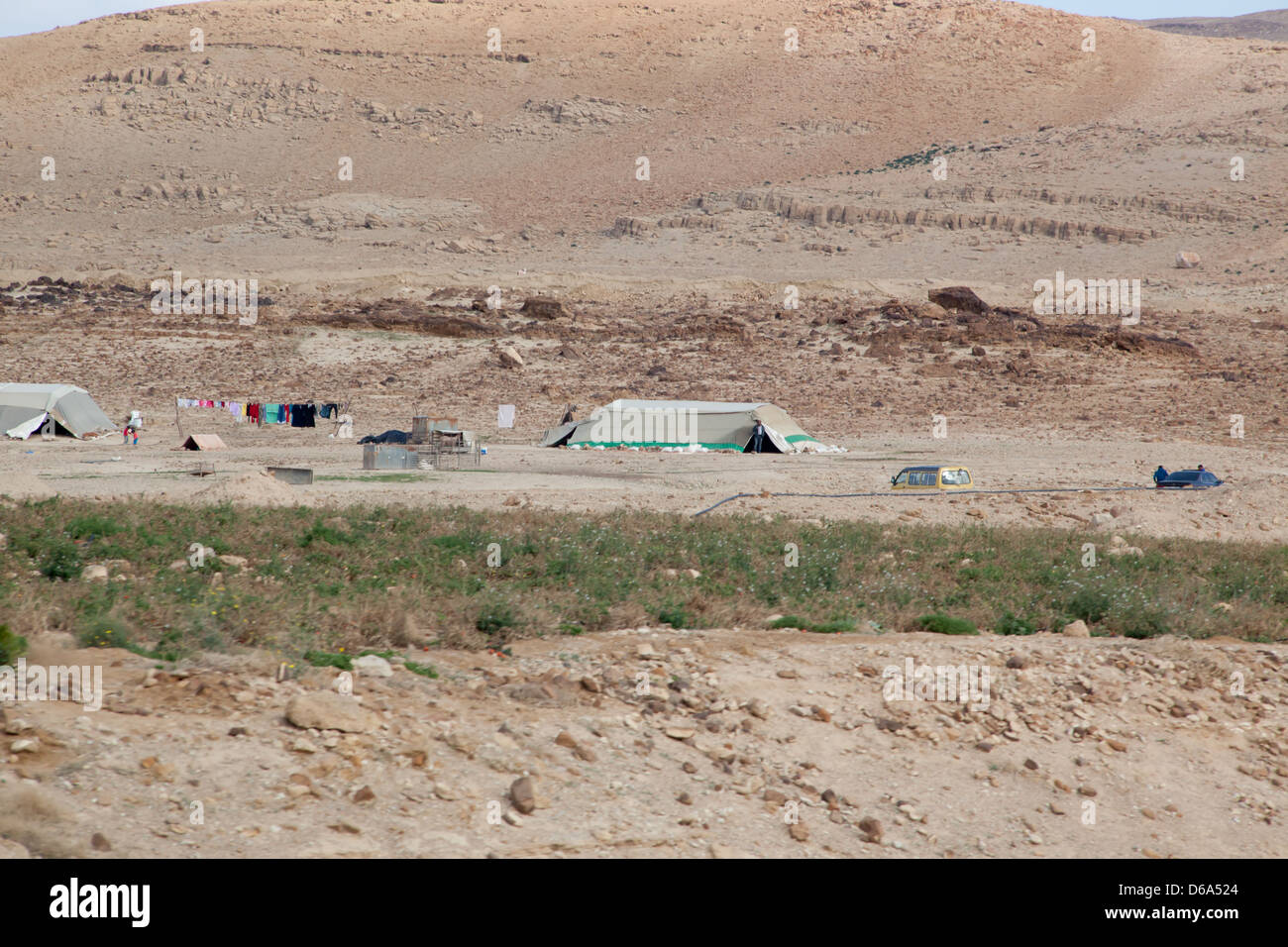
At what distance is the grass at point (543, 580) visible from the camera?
29.1ft

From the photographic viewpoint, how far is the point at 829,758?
7953mm

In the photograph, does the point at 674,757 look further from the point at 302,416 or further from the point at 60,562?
the point at 302,416

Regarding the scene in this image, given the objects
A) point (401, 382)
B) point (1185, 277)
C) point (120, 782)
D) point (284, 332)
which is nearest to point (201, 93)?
point (284, 332)

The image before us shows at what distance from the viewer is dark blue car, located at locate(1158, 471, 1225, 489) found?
19.9 m

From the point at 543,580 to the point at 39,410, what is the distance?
19.5 m

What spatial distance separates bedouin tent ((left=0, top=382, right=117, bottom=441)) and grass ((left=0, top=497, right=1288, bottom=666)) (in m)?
13.1

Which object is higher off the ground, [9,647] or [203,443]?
[203,443]

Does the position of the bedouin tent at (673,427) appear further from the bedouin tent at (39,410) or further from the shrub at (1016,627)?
the shrub at (1016,627)

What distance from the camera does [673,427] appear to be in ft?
86.1

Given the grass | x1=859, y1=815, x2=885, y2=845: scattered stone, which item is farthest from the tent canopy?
x1=859, y1=815, x2=885, y2=845: scattered stone

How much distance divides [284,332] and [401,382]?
6319 mm

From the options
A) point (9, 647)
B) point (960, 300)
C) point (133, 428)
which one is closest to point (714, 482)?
point (9, 647)

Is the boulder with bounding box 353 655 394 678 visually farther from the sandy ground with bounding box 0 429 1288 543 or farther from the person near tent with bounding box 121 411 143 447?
the person near tent with bounding box 121 411 143 447
